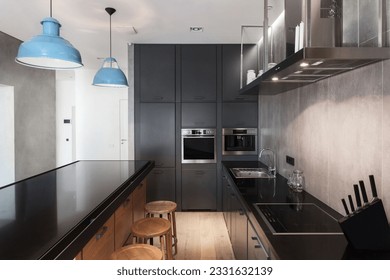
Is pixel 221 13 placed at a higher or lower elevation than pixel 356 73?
higher

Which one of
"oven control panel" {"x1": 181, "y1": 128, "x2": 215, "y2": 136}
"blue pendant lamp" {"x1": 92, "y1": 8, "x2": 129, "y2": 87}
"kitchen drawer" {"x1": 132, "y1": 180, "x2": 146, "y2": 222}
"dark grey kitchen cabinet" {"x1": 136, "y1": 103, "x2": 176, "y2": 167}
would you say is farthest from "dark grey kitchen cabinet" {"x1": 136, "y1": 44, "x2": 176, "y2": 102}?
"kitchen drawer" {"x1": 132, "y1": 180, "x2": 146, "y2": 222}

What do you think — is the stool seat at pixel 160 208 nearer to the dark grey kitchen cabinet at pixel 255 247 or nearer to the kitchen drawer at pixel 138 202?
the kitchen drawer at pixel 138 202

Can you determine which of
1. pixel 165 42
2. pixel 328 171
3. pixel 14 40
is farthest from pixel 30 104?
pixel 328 171

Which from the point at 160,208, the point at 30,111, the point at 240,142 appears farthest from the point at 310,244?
the point at 30,111

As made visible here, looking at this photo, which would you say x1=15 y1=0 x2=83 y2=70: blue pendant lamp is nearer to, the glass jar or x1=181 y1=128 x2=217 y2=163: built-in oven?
the glass jar

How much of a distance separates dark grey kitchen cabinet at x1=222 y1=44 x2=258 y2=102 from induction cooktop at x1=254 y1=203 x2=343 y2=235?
2514mm

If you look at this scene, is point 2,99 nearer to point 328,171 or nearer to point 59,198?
point 59,198

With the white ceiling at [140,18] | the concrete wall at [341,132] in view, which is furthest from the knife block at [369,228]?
the white ceiling at [140,18]

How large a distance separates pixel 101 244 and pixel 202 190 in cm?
271

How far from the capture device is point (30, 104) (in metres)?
4.52

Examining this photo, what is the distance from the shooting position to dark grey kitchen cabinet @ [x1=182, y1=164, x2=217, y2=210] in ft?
13.7

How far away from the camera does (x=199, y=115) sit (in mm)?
4156

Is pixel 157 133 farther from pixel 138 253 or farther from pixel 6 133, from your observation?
pixel 138 253

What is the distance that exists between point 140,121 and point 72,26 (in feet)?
5.07
